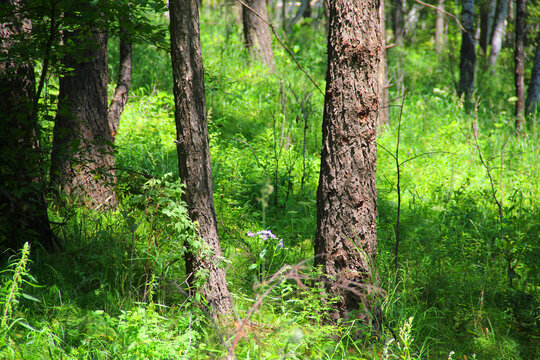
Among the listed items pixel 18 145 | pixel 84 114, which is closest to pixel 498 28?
pixel 84 114

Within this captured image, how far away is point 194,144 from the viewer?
3014 mm

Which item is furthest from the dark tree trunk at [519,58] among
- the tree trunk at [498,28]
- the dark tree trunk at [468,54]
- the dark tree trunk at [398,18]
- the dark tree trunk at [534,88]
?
the tree trunk at [498,28]

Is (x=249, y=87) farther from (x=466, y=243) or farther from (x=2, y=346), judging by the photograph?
(x=2, y=346)

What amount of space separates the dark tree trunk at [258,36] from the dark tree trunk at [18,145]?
6486mm

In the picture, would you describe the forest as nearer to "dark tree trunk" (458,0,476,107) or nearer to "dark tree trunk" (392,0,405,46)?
"dark tree trunk" (458,0,476,107)

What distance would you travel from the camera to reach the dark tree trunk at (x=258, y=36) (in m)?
9.60

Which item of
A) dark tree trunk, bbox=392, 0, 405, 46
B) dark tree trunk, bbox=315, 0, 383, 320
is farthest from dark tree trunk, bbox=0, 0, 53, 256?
dark tree trunk, bbox=392, 0, 405, 46

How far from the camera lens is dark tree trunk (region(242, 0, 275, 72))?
960 centimetres

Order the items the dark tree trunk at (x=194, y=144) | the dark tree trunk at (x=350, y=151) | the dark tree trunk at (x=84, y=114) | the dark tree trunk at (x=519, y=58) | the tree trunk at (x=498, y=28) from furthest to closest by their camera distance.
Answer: the tree trunk at (x=498, y=28) → the dark tree trunk at (x=519, y=58) → the dark tree trunk at (x=84, y=114) → the dark tree trunk at (x=350, y=151) → the dark tree trunk at (x=194, y=144)

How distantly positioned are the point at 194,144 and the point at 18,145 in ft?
4.69

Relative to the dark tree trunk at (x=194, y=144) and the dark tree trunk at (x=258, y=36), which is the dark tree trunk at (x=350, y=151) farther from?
the dark tree trunk at (x=258, y=36)

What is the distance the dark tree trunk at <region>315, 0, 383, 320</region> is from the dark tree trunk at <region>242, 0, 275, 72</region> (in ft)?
21.5

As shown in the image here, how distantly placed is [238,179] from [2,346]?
10.4ft

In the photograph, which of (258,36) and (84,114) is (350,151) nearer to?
(84,114)
